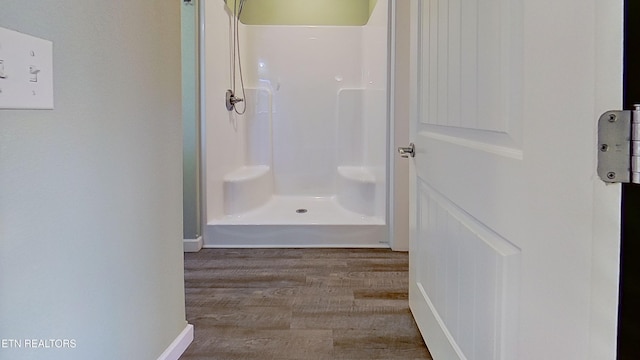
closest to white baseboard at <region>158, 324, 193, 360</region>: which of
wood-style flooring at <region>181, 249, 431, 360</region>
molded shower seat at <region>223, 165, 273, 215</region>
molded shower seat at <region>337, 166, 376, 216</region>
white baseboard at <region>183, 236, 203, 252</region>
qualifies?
wood-style flooring at <region>181, 249, 431, 360</region>

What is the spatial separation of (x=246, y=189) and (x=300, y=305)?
63.3 inches

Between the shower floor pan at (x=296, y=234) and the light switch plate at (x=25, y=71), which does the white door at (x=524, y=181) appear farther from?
the shower floor pan at (x=296, y=234)

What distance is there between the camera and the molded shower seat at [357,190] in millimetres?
3422

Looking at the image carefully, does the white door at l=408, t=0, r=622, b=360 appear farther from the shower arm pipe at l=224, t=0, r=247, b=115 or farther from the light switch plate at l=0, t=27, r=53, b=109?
the shower arm pipe at l=224, t=0, r=247, b=115

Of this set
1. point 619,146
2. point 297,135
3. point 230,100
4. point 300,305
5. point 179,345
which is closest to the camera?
point 619,146

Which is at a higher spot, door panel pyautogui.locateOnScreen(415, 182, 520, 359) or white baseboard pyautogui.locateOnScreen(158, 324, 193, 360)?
door panel pyautogui.locateOnScreen(415, 182, 520, 359)

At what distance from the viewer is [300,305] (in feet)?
6.93

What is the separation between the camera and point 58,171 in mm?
945

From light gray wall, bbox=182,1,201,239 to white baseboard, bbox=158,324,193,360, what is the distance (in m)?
1.37

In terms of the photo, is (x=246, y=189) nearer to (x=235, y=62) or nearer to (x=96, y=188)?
(x=235, y=62)

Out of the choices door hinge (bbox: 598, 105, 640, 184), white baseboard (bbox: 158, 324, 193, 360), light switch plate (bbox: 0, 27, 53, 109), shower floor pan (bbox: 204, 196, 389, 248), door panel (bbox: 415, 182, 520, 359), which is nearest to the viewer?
door hinge (bbox: 598, 105, 640, 184)

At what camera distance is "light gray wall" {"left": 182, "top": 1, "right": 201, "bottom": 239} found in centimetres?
296

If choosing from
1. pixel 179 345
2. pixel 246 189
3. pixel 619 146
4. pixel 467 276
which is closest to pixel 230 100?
pixel 246 189

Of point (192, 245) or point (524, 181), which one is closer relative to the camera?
point (524, 181)
